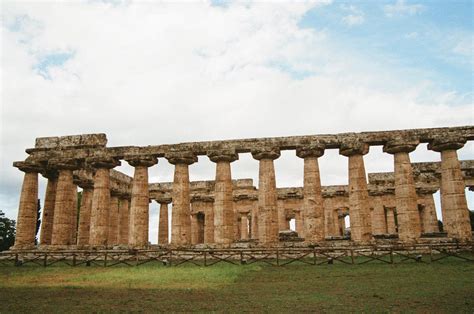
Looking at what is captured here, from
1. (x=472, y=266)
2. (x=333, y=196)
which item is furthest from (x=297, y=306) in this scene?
(x=333, y=196)

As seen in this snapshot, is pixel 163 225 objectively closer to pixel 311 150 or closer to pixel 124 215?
pixel 124 215

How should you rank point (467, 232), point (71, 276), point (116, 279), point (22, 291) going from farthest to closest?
point (467, 232) < point (71, 276) < point (116, 279) < point (22, 291)

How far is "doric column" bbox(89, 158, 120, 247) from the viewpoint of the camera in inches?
1124

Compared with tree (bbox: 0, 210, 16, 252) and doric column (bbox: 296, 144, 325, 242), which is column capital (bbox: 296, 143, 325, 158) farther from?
tree (bbox: 0, 210, 16, 252)

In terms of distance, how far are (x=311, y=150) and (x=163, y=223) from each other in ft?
70.5

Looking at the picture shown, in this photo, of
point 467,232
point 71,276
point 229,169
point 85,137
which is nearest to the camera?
point 71,276

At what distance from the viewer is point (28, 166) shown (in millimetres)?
Result: 30609

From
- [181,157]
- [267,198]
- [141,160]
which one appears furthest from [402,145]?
[141,160]

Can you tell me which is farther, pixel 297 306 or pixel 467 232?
pixel 467 232

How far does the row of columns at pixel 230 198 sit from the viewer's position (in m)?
25.5

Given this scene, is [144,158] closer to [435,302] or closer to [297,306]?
[297,306]

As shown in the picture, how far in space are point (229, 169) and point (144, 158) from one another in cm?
669

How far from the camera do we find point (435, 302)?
1038cm

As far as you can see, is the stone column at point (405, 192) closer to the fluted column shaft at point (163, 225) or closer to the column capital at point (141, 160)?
the column capital at point (141, 160)
